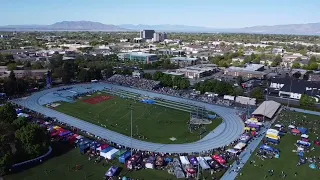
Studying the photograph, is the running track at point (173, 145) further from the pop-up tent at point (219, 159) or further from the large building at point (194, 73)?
the large building at point (194, 73)

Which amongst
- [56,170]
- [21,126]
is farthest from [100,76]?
[56,170]

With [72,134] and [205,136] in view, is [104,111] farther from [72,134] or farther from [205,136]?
[205,136]

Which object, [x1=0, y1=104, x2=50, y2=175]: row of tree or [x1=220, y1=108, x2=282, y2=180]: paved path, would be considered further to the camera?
[x1=220, y1=108, x2=282, y2=180]: paved path

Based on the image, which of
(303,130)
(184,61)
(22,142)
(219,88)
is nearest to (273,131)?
(303,130)

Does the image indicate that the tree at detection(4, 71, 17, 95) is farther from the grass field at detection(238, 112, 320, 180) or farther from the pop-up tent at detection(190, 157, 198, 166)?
the grass field at detection(238, 112, 320, 180)

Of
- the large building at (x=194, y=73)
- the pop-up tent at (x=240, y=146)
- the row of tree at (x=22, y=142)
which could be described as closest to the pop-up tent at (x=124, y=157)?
the row of tree at (x=22, y=142)

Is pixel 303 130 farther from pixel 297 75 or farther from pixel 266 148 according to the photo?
pixel 297 75

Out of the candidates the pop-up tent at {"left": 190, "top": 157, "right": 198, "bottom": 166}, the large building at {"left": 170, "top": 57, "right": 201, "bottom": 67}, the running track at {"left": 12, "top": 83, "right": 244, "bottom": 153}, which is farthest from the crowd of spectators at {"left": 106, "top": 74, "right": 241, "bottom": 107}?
the large building at {"left": 170, "top": 57, "right": 201, "bottom": 67}

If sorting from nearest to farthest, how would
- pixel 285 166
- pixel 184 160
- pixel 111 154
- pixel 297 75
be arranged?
pixel 285 166, pixel 184 160, pixel 111 154, pixel 297 75
